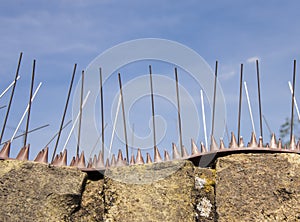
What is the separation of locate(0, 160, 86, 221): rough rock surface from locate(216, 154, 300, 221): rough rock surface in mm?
1297

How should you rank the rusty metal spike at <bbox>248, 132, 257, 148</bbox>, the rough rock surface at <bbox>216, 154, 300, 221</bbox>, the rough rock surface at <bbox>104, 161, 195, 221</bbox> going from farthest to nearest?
the rusty metal spike at <bbox>248, 132, 257, 148</bbox>, the rough rock surface at <bbox>216, 154, 300, 221</bbox>, the rough rock surface at <bbox>104, 161, 195, 221</bbox>

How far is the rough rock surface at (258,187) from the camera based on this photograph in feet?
13.4

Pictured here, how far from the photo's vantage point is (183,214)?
399 centimetres

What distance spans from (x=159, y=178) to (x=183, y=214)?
1.25 feet

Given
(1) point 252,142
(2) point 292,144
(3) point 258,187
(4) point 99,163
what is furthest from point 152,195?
(2) point 292,144

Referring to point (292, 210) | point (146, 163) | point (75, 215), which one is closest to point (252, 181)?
point (292, 210)

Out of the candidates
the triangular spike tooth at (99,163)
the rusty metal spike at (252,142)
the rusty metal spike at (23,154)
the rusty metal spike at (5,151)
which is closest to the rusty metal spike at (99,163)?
the triangular spike tooth at (99,163)

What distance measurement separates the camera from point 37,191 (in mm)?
3934

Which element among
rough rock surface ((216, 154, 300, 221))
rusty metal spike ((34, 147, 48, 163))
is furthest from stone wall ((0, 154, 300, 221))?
rusty metal spike ((34, 147, 48, 163))

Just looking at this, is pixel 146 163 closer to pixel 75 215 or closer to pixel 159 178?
pixel 159 178

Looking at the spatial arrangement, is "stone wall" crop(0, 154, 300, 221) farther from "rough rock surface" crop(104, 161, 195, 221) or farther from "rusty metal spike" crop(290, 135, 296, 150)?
"rusty metal spike" crop(290, 135, 296, 150)

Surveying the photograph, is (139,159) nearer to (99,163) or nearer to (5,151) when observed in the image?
(99,163)

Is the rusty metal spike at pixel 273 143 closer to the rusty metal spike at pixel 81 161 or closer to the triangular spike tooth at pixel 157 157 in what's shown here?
the triangular spike tooth at pixel 157 157

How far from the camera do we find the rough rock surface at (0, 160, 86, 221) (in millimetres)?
3832
